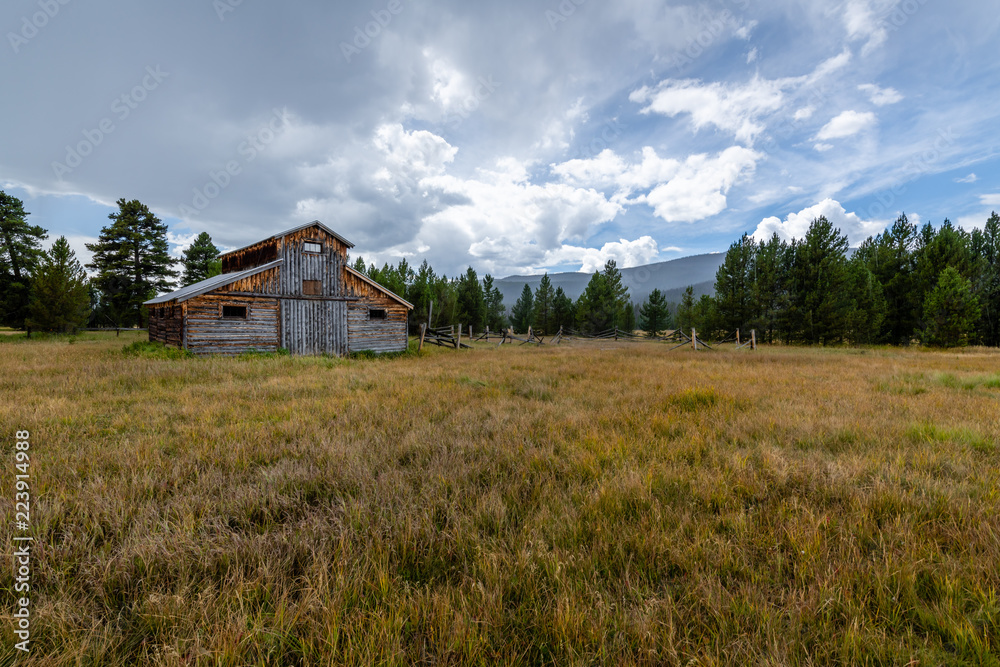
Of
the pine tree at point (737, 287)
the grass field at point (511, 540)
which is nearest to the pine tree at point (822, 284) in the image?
the pine tree at point (737, 287)

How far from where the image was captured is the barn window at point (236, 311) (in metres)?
16.1

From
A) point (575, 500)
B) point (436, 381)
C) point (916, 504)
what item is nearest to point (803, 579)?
point (575, 500)

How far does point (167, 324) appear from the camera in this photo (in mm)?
17609

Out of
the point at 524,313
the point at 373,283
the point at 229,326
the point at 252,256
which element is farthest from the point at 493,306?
the point at 229,326

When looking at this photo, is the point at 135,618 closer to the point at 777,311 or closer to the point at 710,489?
the point at 710,489

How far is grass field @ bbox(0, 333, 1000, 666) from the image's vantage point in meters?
1.78

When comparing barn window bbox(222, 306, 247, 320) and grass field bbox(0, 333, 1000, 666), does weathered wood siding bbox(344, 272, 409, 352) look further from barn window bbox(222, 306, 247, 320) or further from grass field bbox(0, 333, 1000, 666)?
grass field bbox(0, 333, 1000, 666)

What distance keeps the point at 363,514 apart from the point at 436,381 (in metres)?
6.95

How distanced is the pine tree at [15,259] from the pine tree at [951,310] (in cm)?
7144

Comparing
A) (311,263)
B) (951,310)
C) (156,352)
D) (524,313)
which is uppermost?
(311,263)

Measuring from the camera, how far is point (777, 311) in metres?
Answer: 32.7

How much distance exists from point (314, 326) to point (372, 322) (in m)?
3.08

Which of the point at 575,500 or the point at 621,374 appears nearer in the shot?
the point at 575,500

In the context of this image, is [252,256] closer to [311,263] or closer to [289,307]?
[311,263]
